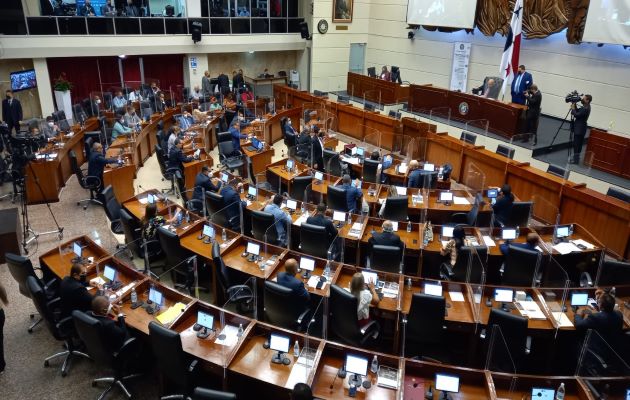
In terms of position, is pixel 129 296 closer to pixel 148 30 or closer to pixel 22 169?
pixel 22 169

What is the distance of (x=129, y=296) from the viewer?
20.7 ft

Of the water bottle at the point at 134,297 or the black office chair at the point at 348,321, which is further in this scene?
the water bottle at the point at 134,297

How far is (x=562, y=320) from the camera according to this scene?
19.8 feet

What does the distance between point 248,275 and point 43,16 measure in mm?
13854

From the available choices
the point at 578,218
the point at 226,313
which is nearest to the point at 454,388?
the point at 226,313

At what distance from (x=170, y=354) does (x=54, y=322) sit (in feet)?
5.98

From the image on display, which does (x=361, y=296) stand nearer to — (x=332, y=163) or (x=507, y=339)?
(x=507, y=339)

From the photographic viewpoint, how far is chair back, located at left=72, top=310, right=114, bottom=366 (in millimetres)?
5188

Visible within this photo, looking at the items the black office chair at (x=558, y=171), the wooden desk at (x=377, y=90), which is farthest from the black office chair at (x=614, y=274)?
the wooden desk at (x=377, y=90)

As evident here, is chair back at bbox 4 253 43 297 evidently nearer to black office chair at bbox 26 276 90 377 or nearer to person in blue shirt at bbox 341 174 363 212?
black office chair at bbox 26 276 90 377

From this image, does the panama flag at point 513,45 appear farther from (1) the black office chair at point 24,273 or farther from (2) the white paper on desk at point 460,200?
(1) the black office chair at point 24,273

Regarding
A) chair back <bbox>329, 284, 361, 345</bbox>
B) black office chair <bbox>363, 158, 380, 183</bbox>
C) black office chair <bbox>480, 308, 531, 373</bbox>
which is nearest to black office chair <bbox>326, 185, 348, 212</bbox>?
black office chair <bbox>363, 158, 380, 183</bbox>

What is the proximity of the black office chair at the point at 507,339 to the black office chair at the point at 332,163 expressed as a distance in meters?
6.51

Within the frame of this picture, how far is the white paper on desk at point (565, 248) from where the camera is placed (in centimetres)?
778
